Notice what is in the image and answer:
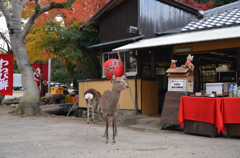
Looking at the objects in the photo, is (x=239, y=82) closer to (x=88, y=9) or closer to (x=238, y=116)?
(x=238, y=116)

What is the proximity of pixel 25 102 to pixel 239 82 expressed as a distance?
9822mm

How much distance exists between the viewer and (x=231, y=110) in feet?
22.6

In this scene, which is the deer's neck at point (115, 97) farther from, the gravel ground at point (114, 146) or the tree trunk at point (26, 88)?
the tree trunk at point (26, 88)

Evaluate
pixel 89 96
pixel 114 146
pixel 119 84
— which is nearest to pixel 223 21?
pixel 119 84

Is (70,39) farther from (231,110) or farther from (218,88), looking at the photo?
(231,110)

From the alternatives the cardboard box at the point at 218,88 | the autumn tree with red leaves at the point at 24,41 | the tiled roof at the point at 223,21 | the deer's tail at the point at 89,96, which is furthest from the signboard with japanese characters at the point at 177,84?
the autumn tree with red leaves at the point at 24,41

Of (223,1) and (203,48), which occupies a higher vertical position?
(223,1)

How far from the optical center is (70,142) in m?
6.35

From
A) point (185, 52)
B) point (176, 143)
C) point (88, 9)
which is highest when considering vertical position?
point (88, 9)

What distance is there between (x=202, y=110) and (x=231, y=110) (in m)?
A: 0.81

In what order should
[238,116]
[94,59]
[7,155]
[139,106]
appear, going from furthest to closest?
1. [94,59]
2. [139,106]
3. [238,116]
4. [7,155]

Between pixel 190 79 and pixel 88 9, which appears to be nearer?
pixel 190 79

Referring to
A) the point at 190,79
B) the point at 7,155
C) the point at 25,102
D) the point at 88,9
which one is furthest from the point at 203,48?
the point at 88,9

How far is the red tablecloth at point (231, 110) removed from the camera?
6.82 meters
